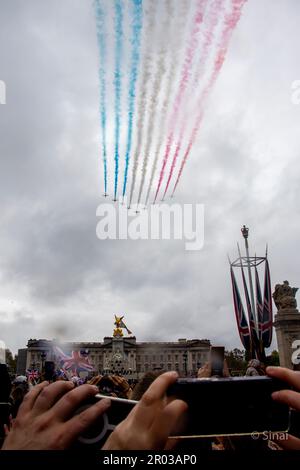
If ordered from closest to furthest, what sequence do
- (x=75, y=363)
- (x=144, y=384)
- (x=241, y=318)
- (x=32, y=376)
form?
1. (x=144, y=384)
2. (x=241, y=318)
3. (x=75, y=363)
4. (x=32, y=376)

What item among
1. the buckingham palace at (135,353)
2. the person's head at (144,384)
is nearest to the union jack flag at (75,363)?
the person's head at (144,384)

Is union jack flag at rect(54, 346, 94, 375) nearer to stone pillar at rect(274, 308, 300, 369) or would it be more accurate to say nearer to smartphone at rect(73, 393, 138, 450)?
stone pillar at rect(274, 308, 300, 369)

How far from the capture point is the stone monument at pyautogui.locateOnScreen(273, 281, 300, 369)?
26953 millimetres

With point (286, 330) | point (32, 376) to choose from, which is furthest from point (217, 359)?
point (32, 376)

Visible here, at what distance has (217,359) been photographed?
3746 millimetres


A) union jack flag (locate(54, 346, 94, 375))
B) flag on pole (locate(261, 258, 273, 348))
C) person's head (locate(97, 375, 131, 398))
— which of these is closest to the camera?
person's head (locate(97, 375, 131, 398))

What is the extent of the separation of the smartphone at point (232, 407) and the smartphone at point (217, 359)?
2140mm

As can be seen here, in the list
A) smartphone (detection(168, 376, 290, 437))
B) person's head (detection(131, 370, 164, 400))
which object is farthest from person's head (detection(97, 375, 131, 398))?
smartphone (detection(168, 376, 290, 437))

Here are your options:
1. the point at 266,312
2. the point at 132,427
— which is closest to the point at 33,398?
the point at 132,427

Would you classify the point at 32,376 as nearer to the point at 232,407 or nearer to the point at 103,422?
the point at 103,422

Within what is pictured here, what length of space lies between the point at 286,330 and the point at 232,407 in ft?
94.5

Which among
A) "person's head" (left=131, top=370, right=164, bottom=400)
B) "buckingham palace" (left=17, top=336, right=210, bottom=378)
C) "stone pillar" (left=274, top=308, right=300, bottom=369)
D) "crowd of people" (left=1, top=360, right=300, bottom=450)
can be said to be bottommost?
"buckingham palace" (left=17, top=336, right=210, bottom=378)
